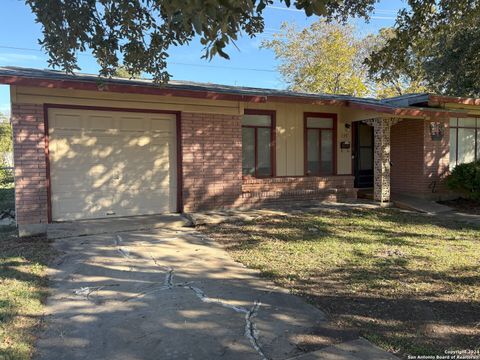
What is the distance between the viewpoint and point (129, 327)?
3895 millimetres

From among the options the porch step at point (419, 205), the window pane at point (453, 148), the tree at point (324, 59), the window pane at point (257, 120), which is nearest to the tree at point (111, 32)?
the window pane at point (257, 120)

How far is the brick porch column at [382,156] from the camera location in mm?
10883

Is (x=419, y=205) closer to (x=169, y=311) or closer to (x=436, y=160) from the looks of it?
(x=436, y=160)

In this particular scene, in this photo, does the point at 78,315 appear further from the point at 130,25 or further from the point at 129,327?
the point at 130,25

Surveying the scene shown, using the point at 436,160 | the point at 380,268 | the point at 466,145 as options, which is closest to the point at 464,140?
the point at 466,145

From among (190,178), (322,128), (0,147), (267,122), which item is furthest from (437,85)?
(0,147)

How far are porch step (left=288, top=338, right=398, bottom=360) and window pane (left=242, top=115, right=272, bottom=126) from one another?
7.75 m

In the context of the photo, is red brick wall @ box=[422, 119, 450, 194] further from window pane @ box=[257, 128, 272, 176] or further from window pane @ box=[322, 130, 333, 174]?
window pane @ box=[257, 128, 272, 176]

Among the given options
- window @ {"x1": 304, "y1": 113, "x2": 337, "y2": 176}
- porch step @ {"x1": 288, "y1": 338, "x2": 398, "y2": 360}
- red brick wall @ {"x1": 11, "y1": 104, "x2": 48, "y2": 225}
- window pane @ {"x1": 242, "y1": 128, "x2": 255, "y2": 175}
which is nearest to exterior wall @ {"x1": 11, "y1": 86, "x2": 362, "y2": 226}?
red brick wall @ {"x1": 11, "y1": 104, "x2": 48, "y2": 225}

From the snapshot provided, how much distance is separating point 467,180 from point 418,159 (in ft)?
4.83

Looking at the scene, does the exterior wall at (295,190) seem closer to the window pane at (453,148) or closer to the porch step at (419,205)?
the porch step at (419,205)

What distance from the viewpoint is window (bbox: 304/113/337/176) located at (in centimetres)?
1154

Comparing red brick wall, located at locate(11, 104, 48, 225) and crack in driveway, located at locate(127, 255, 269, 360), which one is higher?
red brick wall, located at locate(11, 104, 48, 225)

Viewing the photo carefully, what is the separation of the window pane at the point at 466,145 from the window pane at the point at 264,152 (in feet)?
21.2
